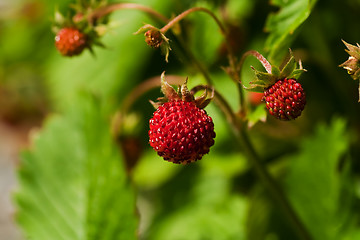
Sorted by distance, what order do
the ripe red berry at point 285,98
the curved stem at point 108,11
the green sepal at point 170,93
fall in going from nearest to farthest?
the ripe red berry at point 285,98, the green sepal at point 170,93, the curved stem at point 108,11

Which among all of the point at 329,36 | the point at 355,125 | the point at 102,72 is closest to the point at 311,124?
the point at 355,125

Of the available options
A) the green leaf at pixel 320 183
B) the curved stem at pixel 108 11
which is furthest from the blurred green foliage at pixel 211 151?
the curved stem at pixel 108 11

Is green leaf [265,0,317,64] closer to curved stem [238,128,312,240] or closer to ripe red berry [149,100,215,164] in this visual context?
curved stem [238,128,312,240]

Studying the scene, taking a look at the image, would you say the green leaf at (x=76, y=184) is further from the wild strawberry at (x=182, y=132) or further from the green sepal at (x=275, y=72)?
the green sepal at (x=275, y=72)

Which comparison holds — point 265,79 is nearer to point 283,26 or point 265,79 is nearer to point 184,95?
point 184,95

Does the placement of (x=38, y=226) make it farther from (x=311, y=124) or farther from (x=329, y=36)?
(x=329, y=36)
